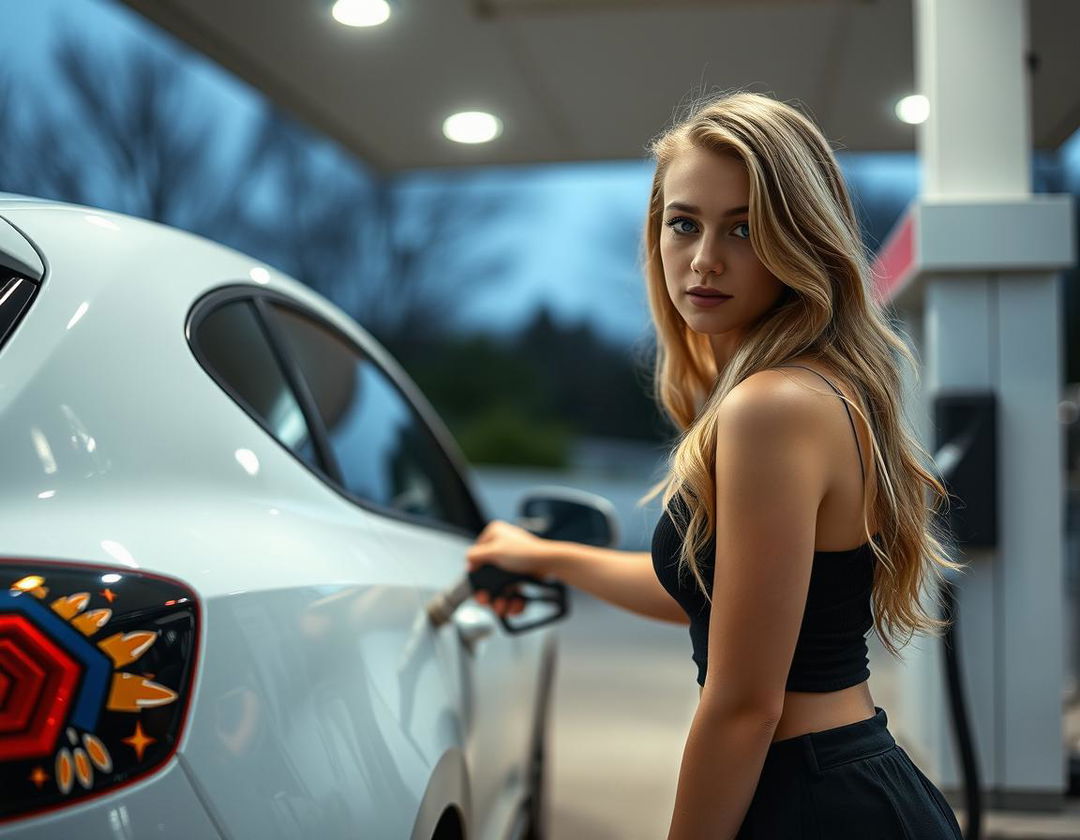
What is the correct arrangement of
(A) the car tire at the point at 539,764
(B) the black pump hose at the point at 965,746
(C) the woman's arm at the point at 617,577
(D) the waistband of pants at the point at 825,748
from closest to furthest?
(D) the waistband of pants at the point at 825,748, (C) the woman's arm at the point at 617,577, (A) the car tire at the point at 539,764, (B) the black pump hose at the point at 965,746

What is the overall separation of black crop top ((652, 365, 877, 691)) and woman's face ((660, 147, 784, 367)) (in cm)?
18

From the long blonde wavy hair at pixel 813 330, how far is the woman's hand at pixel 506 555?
55cm

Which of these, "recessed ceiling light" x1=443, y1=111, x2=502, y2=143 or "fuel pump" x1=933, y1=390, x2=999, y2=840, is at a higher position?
"recessed ceiling light" x1=443, y1=111, x2=502, y2=143

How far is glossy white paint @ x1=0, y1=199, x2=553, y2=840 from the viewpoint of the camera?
1.03 meters

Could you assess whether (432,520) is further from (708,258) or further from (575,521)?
(708,258)

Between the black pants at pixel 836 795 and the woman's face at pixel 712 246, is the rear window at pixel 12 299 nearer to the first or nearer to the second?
the woman's face at pixel 712 246

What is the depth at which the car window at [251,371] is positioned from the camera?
4.67ft

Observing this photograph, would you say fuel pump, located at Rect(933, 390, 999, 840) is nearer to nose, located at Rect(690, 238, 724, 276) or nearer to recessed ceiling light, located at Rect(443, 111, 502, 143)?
nose, located at Rect(690, 238, 724, 276)

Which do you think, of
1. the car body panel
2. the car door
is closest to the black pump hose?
the car door

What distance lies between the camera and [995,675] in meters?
3.53

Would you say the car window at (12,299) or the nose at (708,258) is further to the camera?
the nose at (708,258)

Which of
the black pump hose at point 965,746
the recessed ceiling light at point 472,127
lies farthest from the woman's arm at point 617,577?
the recessed ceiling light at point 472,127

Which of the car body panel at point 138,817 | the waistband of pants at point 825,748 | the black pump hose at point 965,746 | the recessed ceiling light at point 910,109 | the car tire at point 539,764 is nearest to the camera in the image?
the car body panel at point 138,817

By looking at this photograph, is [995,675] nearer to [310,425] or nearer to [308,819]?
[310,425]
